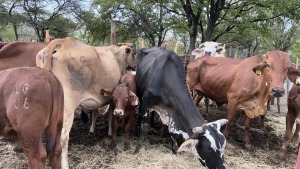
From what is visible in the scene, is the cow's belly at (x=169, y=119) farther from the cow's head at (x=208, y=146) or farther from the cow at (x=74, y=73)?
the cow at (x=74, y=73)

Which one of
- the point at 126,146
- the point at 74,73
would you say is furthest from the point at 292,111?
the point at 74,73

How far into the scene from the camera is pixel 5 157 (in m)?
4.62

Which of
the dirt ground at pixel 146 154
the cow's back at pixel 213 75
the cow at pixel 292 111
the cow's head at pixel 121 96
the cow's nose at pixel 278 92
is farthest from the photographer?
the cow's back at pixel 213 75

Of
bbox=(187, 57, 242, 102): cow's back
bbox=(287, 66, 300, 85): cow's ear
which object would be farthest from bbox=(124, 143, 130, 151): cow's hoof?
bbox=(287, 66, 300, 85): cow's ear

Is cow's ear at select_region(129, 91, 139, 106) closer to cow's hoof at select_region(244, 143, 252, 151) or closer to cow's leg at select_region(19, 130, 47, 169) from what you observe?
cow's hoof at select_region(244, 143, 252, 151)

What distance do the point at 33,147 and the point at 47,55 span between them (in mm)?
1767

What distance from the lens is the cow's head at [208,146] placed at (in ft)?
13.4

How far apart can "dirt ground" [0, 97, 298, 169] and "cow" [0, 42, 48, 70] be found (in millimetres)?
1217

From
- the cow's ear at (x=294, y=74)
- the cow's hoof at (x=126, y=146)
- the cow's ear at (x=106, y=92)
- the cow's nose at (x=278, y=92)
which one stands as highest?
the cow's ear at (x=294, y=74)

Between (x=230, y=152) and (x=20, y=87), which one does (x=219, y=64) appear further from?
(x=20, y=87)

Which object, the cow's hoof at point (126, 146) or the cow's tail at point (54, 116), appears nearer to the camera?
the cow's tail at point (54, 116)

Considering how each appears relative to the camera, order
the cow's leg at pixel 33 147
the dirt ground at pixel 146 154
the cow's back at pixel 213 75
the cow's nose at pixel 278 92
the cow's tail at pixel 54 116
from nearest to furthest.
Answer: the cow's leg at pixel 33 147
the cow's tail at pixel 54 116
the dirt ground at pixel 146 154
the cow's nose at pixel 278 92
the cow's back at pixel 213 75

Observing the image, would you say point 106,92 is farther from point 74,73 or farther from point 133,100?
point 74,73

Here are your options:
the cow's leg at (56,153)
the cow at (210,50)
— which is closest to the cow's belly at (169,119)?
Result: the cow's leg at (56,153)
